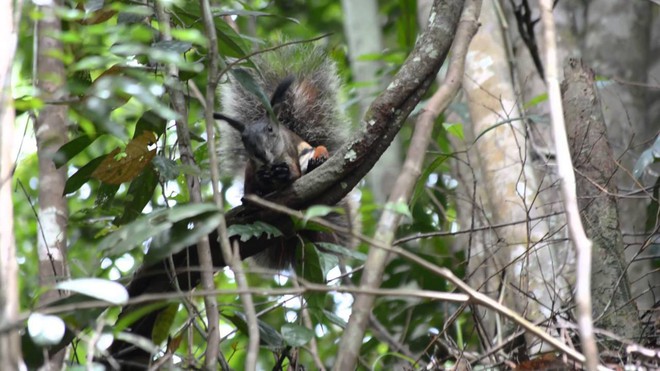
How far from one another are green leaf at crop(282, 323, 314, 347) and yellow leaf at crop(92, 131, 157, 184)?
0.93m

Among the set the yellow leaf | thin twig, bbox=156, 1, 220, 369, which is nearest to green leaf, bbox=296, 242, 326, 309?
thin twig, bbox=156, 1, 220, 369

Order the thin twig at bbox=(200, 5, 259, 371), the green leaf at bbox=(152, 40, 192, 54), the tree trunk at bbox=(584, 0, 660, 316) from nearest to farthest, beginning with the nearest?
the thin twig at bbox=(200, 5, 259, 371)
the green leaf at bbox=(152, 40, 192, 54)
the tree trunk at bbox=(584, 0, 660, 316)

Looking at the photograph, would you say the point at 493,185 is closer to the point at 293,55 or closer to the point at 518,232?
the point at 518,232

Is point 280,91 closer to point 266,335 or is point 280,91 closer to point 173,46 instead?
point 173,46

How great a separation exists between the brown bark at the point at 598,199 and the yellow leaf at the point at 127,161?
1.68 m

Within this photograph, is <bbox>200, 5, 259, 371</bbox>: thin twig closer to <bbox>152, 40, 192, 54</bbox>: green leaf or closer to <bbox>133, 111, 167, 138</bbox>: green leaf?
<bbox>152, 40, 192, 54</bbox>: green leaf

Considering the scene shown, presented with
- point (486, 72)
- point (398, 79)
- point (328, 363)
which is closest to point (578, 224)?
point (398, 79)

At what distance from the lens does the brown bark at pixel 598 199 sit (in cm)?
302

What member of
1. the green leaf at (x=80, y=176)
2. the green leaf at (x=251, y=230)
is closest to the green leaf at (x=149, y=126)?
the green leaf at (x=80, y=176)

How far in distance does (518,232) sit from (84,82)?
2.18 metres

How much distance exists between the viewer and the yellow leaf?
3.31 meters

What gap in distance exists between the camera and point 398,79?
3086 mm

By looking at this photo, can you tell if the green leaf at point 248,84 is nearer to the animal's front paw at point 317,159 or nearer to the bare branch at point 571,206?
the animal's front paw at point 317,159

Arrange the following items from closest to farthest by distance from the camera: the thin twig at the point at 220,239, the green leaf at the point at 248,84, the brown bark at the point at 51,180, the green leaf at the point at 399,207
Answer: the green leaf at the point at 399,207, the thin twig at the point at 220,239, the green leaf at the point at 248,84, the brown bark at the point at 51,180
